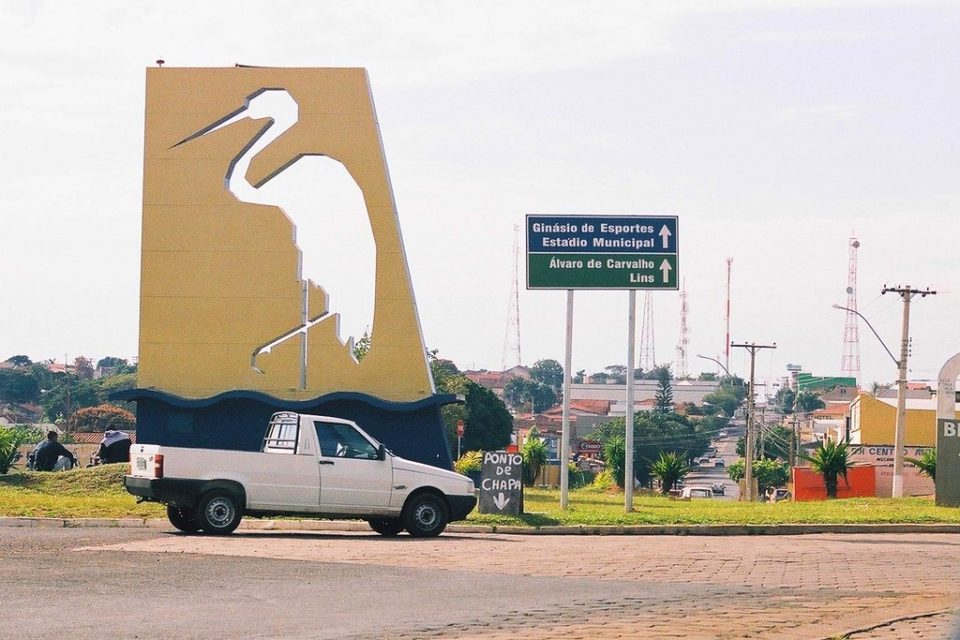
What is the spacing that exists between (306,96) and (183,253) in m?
4.42

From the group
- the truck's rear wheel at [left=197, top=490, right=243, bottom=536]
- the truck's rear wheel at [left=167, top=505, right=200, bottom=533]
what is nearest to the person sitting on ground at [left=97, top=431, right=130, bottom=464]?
the truck's rear wheel at [left=167, top=505, right=200, bottom=533]

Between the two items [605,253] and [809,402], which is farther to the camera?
[809,402]

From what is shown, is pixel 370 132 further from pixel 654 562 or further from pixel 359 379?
pixel 654 562

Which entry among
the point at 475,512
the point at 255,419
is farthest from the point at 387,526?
the point at 255,419

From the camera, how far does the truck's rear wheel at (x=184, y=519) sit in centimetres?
2014

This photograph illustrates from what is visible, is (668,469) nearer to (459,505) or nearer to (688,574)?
(459,505)

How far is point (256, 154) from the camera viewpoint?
32.4m

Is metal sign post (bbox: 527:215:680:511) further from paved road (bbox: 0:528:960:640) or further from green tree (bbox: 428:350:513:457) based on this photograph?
green tree (bbox: 428:350:513:457)

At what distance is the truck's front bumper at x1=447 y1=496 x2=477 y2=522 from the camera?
69.7 ft

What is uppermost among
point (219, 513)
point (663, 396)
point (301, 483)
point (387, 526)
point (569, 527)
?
point (663, 396)

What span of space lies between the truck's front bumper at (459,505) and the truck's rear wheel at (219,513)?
3.14 m

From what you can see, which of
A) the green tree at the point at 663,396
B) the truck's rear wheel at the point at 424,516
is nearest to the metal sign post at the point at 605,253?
the truck's rear wheel at the point at 424,516

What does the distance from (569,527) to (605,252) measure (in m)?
6.61

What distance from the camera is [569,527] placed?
2342 cm
